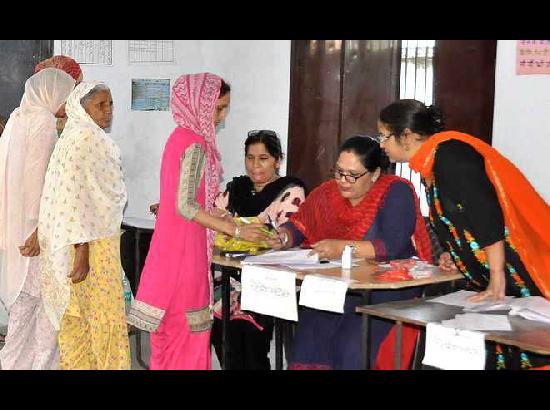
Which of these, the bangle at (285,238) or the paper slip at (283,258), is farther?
the bangle at (285,238)

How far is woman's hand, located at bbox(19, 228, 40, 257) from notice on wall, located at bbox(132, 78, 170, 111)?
2637 millimetres

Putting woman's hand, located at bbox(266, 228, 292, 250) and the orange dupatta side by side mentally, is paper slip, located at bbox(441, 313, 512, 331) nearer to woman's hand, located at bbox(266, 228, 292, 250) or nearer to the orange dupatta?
the orange dupatta

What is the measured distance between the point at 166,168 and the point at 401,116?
1001 millimetres

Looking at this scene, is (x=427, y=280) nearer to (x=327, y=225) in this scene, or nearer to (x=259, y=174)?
(x=327, y=225)

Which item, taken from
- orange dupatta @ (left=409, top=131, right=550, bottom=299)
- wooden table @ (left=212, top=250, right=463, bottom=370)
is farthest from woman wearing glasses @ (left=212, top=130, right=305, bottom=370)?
orange dupatta @ (left=409, top=131, right=550, bottom=299)

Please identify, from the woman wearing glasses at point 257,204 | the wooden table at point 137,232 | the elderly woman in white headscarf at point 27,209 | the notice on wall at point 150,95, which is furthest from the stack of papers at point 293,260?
the notice on wall at point 150,95

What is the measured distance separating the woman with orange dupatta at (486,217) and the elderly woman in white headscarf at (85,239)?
1.34m

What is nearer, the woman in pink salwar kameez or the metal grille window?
the woman in pink salwar kameez

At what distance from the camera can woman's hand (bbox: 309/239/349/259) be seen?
362 cm

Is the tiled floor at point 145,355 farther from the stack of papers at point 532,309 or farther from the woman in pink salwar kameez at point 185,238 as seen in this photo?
the stack of papers at point 532,309

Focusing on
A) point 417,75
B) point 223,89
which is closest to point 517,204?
point 223,89

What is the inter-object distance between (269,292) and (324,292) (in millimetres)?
280

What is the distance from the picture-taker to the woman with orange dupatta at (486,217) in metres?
2.92

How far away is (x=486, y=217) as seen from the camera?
9.51 ft
